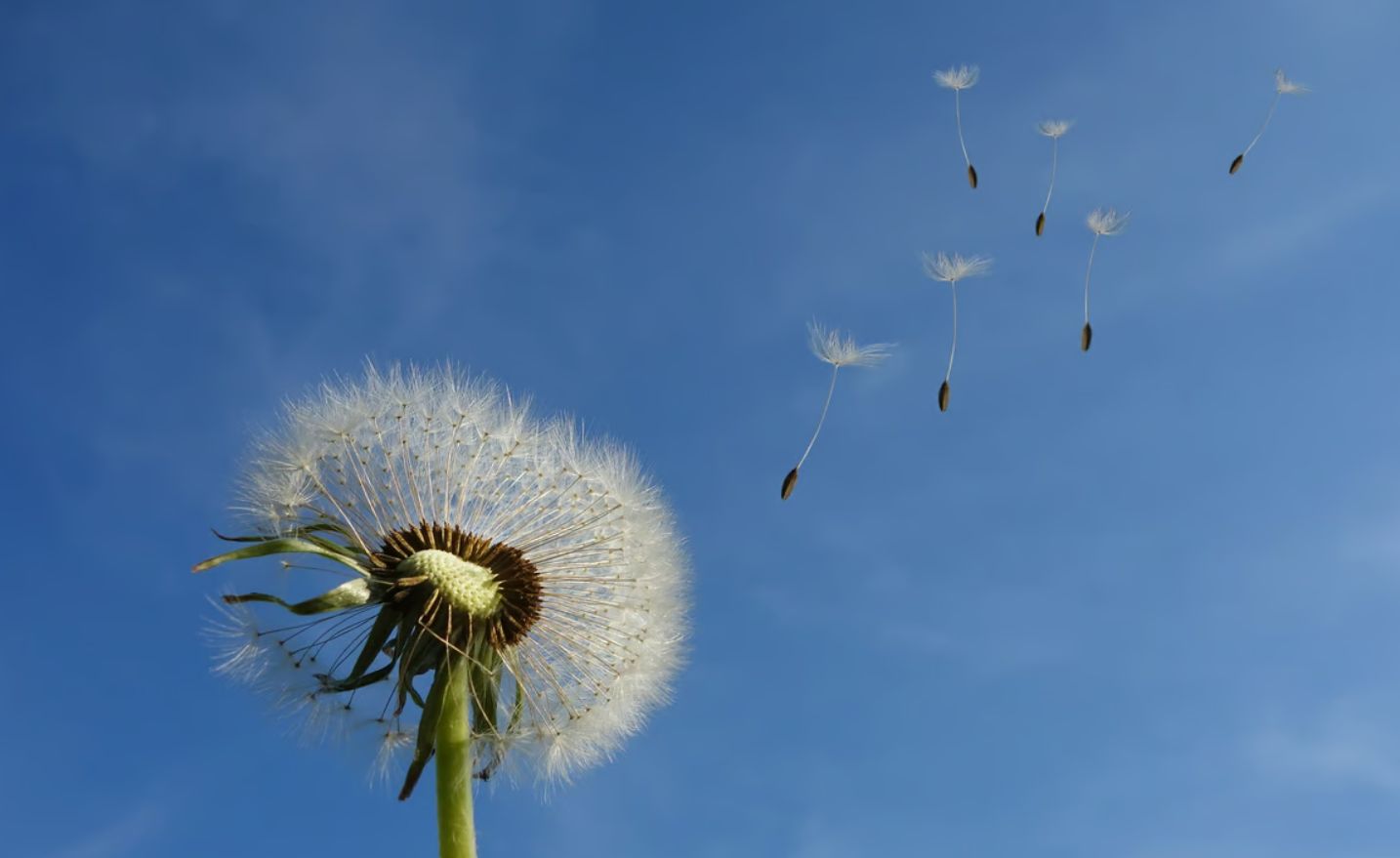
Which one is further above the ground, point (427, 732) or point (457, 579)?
point (457, 579)

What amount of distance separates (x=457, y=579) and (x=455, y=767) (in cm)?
124

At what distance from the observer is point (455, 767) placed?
8.16 meters

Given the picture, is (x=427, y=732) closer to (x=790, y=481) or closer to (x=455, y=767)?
(x=455, y=767)

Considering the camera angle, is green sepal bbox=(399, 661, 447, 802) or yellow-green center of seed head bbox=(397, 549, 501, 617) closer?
green sepal bbox=(399, 661, 447, 802)

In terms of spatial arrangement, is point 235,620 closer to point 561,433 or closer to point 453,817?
point 453,817

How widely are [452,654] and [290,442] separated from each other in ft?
7.36

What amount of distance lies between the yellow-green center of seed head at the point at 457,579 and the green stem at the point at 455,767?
377 mm

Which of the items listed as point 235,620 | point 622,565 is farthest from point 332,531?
point 622,565

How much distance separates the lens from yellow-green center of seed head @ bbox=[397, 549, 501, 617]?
8641mm

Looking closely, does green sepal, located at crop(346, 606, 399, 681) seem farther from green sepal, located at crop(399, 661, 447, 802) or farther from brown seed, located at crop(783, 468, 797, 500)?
brown seed, located at crop(783, 468, 797, 500)

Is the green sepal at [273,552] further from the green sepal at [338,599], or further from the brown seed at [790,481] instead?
the brown seed at [790,481]

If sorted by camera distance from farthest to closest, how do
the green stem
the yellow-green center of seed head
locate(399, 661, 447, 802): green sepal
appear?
the yellow-green center of seed head → locate(399, 661, 447, 802): green sepal → the green stem

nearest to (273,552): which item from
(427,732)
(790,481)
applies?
(427,732)

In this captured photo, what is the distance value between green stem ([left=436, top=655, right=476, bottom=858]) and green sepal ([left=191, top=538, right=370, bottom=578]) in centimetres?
95
